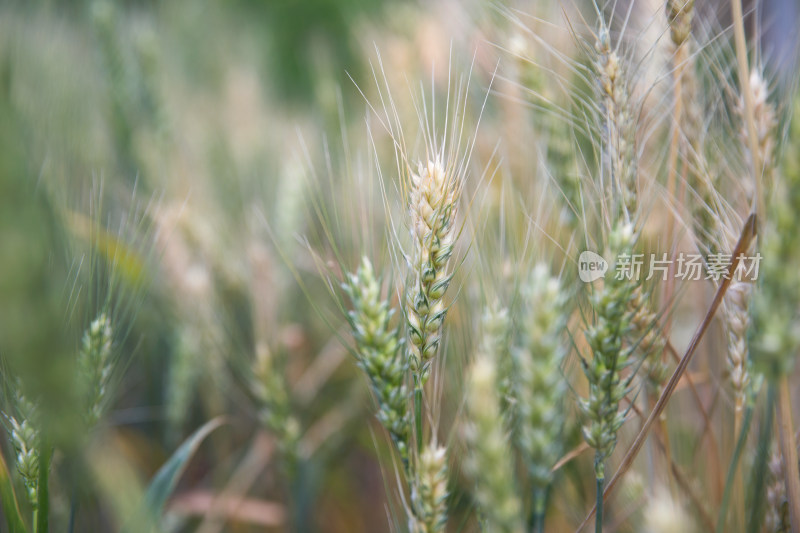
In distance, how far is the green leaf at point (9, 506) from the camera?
1.19 ft

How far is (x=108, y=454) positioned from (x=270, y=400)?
222mm

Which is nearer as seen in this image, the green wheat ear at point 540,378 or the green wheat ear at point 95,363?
the green wheat ear at point 540,378

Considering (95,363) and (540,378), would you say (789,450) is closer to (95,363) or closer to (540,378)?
(540,378)

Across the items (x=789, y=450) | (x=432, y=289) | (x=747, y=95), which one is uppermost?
(x=747, y=95)

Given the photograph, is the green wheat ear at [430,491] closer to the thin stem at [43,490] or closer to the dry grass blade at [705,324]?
the dry grass blade at [705,324]

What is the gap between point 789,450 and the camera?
365 millimetres

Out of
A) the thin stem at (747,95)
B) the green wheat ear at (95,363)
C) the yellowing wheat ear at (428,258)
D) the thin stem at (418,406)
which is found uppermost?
the thin stem at (747,95)

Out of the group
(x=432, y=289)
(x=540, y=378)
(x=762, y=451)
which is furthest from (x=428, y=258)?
(x=762, y=451)

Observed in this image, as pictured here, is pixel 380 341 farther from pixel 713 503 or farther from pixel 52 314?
pixel 713 503

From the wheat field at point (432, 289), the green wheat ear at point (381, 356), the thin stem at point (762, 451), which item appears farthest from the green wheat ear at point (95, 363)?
the thin stem at point (762, 451)

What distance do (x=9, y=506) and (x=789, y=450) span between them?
53 cm

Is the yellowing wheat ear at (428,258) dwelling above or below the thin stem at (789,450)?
above

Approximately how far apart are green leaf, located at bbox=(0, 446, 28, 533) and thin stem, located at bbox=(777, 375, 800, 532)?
1.68 feet

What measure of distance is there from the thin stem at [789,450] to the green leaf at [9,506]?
51 cm
